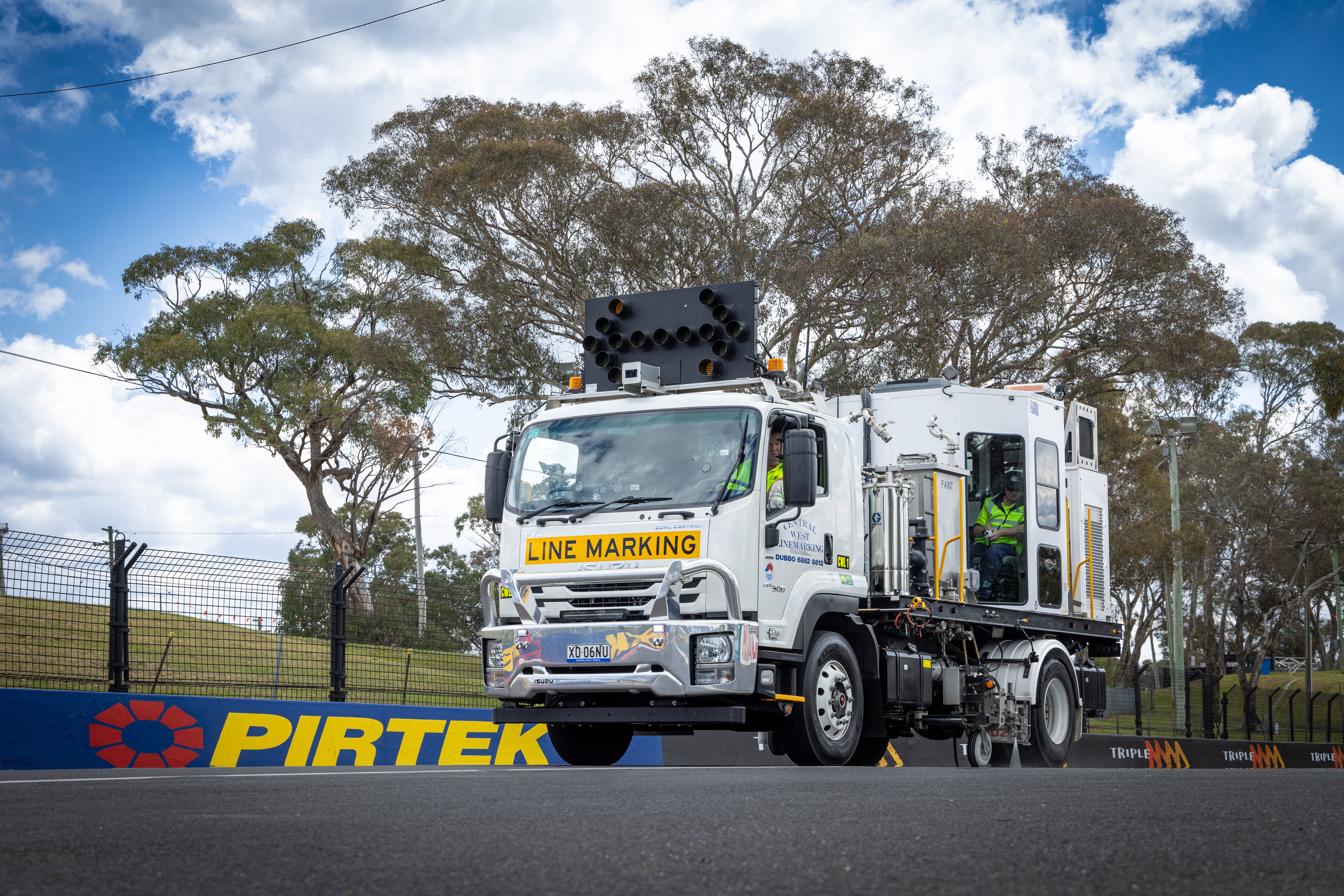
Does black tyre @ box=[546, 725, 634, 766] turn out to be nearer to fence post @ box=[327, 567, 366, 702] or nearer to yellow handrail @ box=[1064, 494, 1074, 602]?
fence post @ box=[327, 567, 366, 702]

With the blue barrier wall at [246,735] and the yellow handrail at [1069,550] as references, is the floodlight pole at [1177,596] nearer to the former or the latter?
the yellow handrail at [1069,550]

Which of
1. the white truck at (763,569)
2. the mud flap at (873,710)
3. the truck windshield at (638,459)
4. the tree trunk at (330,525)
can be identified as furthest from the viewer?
the tree trunk at (330,525)

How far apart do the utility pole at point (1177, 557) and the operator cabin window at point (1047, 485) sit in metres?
17.5

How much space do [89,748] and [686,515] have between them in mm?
4691

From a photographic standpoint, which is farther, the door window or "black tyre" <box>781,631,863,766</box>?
the door window

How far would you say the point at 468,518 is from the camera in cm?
5212

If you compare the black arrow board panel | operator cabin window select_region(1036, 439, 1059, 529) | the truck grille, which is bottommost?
the truck grille

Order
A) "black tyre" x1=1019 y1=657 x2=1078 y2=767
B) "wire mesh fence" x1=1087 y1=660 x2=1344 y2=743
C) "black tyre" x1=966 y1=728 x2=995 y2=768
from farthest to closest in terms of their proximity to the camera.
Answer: "wire mesh fence" x1=1087 y1=660 x2=1344 y2=743 → "black tyre" x1=1019 y1=657 x2=1078 y2=767 → "black tyre" x1=966 y1=728 x2=995 y2=768

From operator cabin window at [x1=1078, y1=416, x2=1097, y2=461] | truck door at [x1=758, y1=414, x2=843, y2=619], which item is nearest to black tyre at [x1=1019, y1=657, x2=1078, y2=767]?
operator cabin window at [x1=1078, y1=416, x2=1097, y2=461]

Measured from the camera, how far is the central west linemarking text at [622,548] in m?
9.66

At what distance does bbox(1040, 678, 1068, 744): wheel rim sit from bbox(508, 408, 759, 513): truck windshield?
552cm

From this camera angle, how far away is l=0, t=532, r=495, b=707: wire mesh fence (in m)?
10.4

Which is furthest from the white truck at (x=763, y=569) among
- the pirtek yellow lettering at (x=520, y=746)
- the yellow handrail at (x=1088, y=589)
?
the pirtek yellow lettering at (x=520, y=746)

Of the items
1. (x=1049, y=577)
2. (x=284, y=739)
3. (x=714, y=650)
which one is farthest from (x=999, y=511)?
(x=284, y=739)
